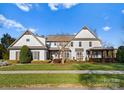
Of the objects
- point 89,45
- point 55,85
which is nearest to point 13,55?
point 89,45

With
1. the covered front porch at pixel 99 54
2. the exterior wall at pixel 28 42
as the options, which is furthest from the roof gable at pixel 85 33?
the exterior wall at pixel 28 42

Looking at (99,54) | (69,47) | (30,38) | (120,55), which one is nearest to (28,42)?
(30,38)

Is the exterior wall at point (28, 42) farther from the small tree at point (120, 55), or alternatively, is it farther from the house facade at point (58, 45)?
the small tree at point (120, 55)

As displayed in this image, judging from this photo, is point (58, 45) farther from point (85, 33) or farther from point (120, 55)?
point (120, 55)

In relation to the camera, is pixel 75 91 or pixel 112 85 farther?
pixel 112 85

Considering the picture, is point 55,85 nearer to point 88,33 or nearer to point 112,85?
point 112,85

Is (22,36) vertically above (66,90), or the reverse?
(22,36)

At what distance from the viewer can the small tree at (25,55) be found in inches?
1608

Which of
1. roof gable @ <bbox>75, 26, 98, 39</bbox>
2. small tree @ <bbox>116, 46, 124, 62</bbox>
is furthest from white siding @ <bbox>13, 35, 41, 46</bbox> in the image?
small tree @ <bbox>116, 46, 124, 62</bbox>

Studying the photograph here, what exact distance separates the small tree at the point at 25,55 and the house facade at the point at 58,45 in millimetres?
1980

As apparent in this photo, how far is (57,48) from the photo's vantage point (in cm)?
5103

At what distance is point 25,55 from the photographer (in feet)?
135

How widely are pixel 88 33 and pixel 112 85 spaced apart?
122 ft

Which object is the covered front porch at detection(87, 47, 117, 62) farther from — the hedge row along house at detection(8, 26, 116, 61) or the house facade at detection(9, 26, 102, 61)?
the house facade at detection(9, 26, 102, 61)
